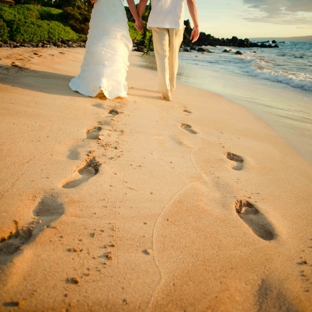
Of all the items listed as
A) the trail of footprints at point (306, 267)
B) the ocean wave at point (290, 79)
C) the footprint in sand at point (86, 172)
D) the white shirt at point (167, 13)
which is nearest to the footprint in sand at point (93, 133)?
the footprint in sand at point (86, 172)

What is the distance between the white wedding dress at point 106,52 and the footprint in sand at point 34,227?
2441 mm

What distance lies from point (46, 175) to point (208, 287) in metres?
1.28

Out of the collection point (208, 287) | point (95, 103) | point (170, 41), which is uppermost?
point (170, 41)

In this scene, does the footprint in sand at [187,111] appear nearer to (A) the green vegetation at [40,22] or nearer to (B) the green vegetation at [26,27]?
(A) the green vegetation at [40,22]

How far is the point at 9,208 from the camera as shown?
1479 mm

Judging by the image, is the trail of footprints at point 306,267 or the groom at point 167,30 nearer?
the trail of footprints at point 306,267

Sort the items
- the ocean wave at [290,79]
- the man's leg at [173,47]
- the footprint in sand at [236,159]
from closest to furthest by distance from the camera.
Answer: the footprint in sand at [236,159]
the man's leg at [173,47]
the ocean wave at [290,79]

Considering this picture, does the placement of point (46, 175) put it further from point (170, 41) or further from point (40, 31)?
point (40, 31)

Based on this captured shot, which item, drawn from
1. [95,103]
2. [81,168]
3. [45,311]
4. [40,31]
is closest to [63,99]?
[95,103]

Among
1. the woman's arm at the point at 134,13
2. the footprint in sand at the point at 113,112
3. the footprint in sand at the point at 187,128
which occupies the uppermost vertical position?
the woman's arm at the point at 134,13

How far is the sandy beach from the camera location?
1140mm

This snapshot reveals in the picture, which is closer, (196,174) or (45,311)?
(45,311)

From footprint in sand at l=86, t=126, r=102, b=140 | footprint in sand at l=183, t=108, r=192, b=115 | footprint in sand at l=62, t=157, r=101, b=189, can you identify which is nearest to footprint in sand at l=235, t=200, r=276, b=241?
footprint in sand at l=62, t=157, r=101, b=189

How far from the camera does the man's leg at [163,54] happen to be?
389cm
